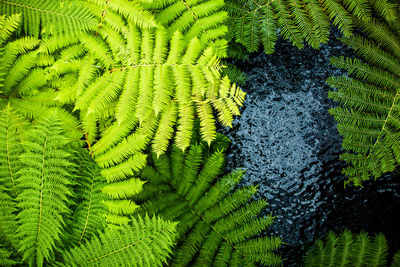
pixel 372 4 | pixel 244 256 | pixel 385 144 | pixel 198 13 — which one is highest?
pixel 372 4

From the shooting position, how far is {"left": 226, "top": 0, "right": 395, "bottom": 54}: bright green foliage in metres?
2.61

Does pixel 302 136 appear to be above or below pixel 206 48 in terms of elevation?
below

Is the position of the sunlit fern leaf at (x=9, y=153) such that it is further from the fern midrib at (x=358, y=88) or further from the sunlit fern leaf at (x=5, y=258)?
the fern midrib at (x=358, y=88)

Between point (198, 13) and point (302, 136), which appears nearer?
point (198, 13)

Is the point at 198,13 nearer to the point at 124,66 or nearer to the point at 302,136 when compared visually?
the point at 124,66

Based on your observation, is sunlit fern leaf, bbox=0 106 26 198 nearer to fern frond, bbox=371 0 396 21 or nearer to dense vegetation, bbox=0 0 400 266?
dense vegetation, bbox=0 0 400 266

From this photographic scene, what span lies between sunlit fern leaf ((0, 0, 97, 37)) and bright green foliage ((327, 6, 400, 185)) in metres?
2.40

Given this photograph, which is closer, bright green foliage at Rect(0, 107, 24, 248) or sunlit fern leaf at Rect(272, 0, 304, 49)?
bright green foliage at Rect(0, 107, 24, 248)

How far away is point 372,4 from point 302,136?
1461 mm

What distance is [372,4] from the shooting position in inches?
106

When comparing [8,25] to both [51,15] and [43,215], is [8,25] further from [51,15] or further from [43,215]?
[43,215]

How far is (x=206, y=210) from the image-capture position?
2.94 metres

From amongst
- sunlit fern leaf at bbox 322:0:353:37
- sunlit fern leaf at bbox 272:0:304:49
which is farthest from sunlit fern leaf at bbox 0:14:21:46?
sunlit fern leaf at bbox 322:0:353:37

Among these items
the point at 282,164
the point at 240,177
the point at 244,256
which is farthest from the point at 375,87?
the point at 244,256
